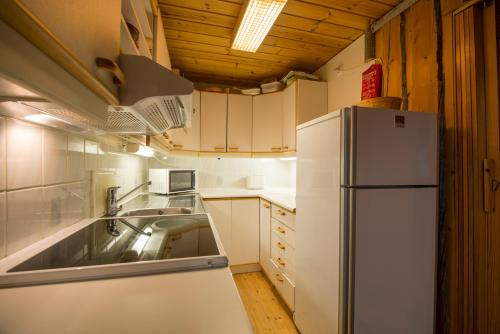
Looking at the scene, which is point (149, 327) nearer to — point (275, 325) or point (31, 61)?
point (31, 61)

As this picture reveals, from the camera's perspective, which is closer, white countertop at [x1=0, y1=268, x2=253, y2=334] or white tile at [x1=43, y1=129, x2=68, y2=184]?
white countertop at [x1=0, y1=268, x2=253, y2=334]

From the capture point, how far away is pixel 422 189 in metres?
1.19

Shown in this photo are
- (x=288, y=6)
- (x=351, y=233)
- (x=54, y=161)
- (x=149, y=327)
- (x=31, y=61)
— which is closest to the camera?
(x=31, y=61)

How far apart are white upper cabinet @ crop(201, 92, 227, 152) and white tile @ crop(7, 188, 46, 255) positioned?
1940 mm

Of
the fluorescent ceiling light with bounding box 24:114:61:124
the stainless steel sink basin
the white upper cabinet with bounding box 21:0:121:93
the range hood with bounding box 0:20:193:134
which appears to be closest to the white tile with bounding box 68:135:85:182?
the range hood with bounding box 0:20:193:134

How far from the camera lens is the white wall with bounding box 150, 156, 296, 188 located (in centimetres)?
291

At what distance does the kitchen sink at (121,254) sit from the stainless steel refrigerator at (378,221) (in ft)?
2.28

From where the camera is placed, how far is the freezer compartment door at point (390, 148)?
1.10 metres

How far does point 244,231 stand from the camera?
2439 mm

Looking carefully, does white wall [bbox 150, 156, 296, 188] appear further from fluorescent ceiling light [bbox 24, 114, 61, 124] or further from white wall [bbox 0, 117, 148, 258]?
fluorescent ceiling light [bbox 24, 114, 61, 124]

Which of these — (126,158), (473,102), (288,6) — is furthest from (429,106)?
(126,158)

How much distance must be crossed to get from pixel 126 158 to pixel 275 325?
1.75 meters

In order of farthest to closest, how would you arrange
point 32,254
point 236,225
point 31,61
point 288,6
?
point 236,225
point 288,6
point 32,254
point 31,61

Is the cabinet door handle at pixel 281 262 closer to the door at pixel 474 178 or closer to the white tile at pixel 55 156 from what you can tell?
the door at pixel 474 178
